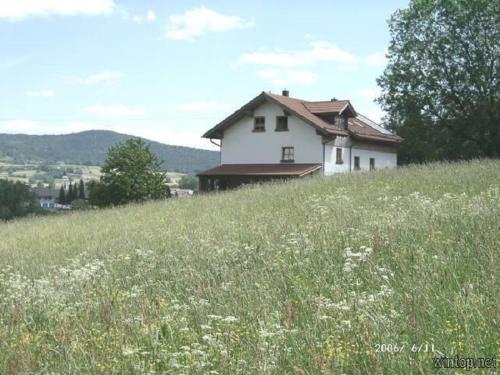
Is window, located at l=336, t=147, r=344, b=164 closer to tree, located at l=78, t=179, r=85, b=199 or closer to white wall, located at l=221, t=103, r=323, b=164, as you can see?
white wall, located at l=221, t=103, r=323, b=164

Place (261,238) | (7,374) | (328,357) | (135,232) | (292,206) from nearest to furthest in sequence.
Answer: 1. (328,357)
2. (7,374)
3. (261,238)
4. (135,232)
5. (292,206)

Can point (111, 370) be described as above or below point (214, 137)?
below

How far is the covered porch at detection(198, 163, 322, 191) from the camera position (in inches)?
1601

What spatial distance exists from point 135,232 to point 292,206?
3996mm

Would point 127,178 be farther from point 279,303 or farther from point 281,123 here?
point 279,303

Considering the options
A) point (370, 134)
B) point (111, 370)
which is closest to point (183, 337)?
point (111, 370)

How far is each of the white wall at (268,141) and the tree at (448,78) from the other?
745 cm

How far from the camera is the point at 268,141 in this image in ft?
145

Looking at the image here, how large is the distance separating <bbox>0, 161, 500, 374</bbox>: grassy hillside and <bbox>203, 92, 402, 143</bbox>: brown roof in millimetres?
33322

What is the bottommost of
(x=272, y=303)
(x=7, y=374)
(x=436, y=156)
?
(x=7, y=374)

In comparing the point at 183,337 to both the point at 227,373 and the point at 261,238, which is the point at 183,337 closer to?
the point at 227,373

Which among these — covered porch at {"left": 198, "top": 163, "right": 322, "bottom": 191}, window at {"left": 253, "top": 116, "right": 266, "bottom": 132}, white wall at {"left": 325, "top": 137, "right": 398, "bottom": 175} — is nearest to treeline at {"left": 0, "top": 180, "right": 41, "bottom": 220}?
covered porch at {"left": 198, "top": 163, "right": 322, "bottom": 191}

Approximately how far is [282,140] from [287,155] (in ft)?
4.02

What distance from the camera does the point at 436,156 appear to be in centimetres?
4591
